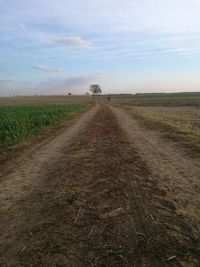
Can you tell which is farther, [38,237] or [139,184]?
[139,184]

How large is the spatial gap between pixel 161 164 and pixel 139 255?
5.53 metres

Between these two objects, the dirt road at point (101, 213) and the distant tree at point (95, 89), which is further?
the distant tree at point (95, 89)

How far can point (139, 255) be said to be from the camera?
452cm

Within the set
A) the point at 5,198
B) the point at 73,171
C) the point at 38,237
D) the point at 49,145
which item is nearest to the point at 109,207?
the point at 38,237

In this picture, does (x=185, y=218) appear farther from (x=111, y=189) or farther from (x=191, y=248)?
(x=111, y=189)

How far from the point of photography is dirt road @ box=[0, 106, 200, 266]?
4574mm

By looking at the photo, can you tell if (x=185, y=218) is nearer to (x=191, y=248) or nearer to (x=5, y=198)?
(x=191, y=248)

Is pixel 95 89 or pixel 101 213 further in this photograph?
pixel 95 89

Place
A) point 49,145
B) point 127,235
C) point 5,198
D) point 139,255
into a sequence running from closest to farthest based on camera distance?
point 139,255 → point 127,235 → point 5,198 → point 49,145

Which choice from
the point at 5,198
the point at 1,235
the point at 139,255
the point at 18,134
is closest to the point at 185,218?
the point at 139,255

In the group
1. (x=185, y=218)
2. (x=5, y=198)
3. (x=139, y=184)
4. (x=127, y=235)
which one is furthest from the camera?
(x=139, y=184)

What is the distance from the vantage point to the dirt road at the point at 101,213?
4574 mm

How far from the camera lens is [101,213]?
5.99 meters

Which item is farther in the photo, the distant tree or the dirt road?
the distant tree
